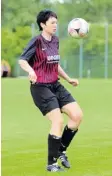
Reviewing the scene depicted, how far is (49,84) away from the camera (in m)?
8.38

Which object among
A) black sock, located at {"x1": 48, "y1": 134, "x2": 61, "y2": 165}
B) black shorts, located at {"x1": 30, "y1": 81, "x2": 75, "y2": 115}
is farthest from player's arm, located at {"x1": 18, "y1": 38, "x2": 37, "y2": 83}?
black sock, located at {"x1": 48, "y1": 134, "x2": 61, "y2": 165}

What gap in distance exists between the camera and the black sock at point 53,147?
8.17 metres

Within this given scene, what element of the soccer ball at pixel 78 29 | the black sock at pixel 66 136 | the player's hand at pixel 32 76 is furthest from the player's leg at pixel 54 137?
the soccer ball at pixel 78 29

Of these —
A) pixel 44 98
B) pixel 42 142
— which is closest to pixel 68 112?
pixel 44 98

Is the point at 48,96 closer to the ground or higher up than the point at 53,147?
higher up

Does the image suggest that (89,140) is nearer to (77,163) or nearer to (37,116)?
(77,163)

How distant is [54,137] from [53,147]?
129 millimetres

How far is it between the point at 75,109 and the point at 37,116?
888cm

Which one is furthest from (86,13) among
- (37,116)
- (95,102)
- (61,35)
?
(37,116)

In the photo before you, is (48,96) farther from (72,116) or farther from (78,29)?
(78,29)

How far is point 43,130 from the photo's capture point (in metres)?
13.9

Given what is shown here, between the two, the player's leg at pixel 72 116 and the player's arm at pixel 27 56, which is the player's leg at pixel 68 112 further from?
the player's arm at pixel 27 56

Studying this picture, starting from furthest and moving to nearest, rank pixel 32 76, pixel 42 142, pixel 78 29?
pixel 42 142
pixel 78 29
pixel 32 76

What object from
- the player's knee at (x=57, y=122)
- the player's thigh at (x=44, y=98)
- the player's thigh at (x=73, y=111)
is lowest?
the player's knee at (x=57, y=122)
